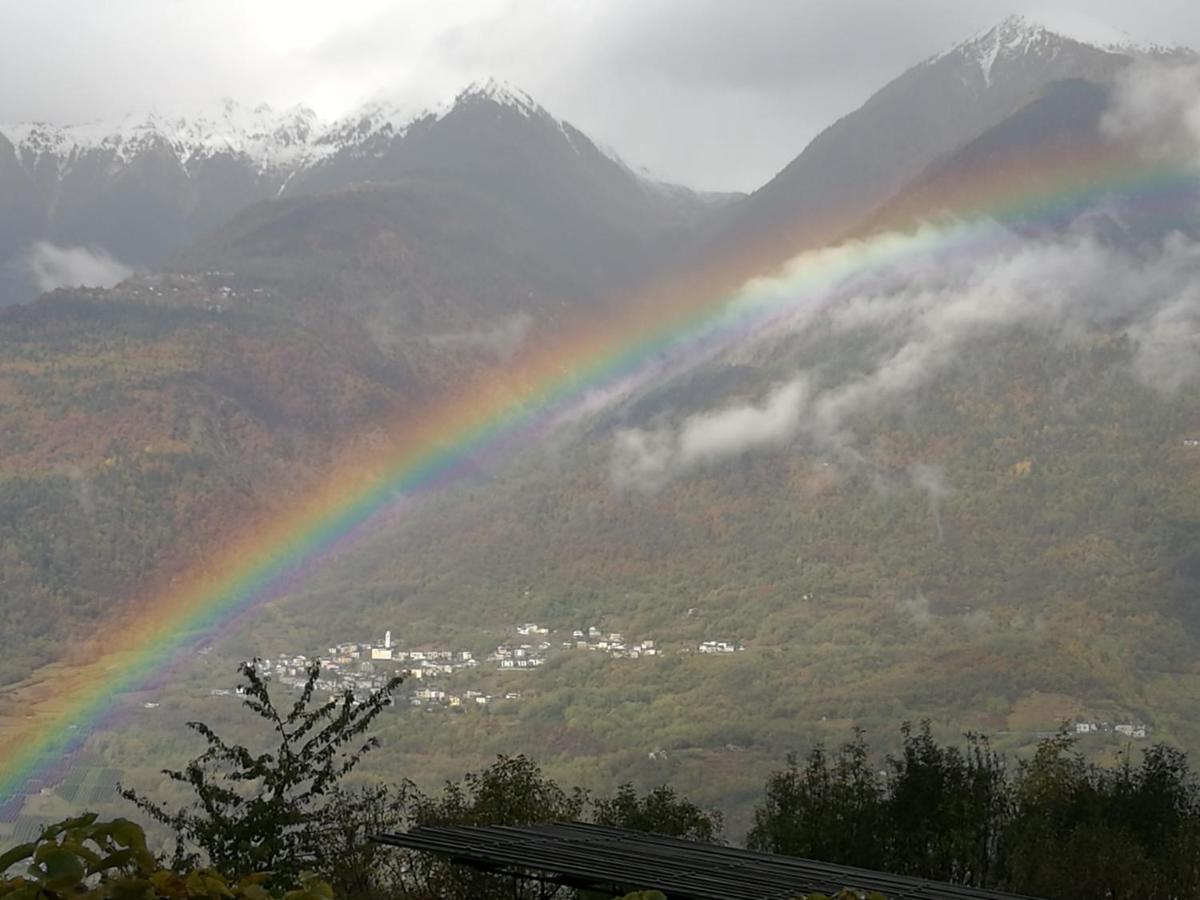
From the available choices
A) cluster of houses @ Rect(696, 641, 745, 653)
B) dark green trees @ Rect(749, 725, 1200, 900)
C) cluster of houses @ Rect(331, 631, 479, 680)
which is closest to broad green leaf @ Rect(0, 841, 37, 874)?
dark green trees @ Rect(749, 725, 1200, 900)

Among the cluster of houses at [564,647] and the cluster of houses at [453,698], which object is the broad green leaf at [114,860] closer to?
the cluster of houses at [453,698]

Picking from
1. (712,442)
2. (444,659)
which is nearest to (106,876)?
(444,659)

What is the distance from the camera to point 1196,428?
336ft

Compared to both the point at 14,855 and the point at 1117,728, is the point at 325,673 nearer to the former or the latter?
the point at 1117,728

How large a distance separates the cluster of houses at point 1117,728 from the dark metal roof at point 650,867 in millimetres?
65545

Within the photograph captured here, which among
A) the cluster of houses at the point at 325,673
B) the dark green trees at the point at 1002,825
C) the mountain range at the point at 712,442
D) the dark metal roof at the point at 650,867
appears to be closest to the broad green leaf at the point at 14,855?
the dark metal roof at the point at 650,867

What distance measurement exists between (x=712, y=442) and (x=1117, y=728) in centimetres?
5125

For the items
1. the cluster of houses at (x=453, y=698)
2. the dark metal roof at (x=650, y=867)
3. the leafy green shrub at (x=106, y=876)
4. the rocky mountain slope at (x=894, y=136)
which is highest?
the rocky mountain slope at (x=894, y=136)

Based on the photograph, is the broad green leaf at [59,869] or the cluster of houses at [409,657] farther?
the cluster of houses at [409,657]

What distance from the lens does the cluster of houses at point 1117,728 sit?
71.7 m

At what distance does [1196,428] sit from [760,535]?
31245 millimetres

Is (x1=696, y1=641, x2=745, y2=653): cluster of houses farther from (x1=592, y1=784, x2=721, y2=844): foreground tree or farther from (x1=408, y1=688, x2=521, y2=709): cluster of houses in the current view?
(x1=592, y1=784, x2=721, y2=844): foreground tree

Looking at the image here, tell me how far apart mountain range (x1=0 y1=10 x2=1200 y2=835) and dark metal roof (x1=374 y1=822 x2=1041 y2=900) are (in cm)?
5329

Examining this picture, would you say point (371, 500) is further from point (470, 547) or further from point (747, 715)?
point (747, 715)
